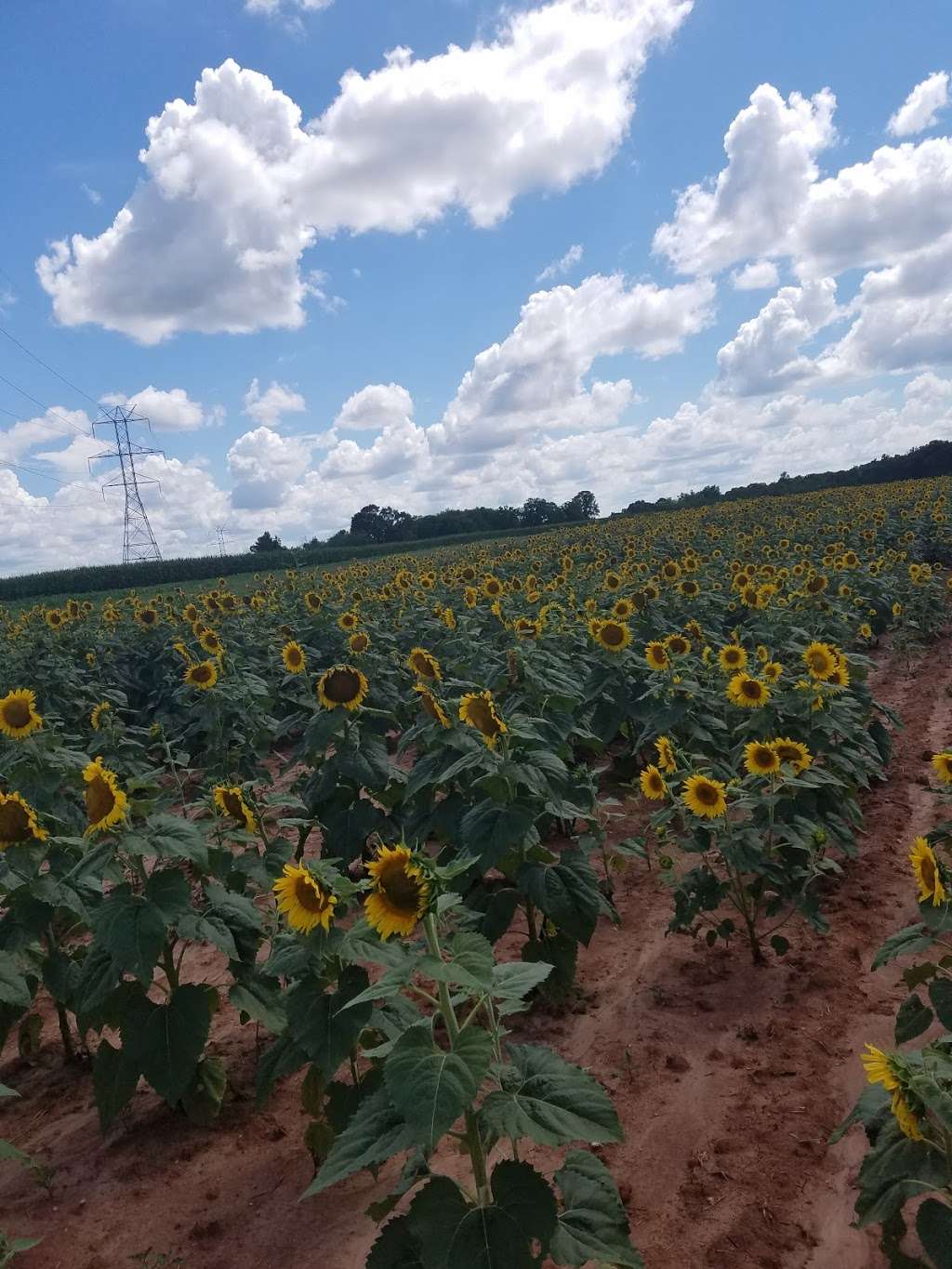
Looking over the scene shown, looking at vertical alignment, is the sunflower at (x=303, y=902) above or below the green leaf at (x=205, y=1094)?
above

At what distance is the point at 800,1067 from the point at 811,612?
5.95 meters

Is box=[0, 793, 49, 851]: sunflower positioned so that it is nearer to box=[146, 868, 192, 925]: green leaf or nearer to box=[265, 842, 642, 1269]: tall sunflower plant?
box=[146, 868, 192, 925]: green leaf

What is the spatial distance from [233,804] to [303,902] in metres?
1.11

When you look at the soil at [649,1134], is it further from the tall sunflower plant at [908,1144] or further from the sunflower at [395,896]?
the sunflower at [395,896]

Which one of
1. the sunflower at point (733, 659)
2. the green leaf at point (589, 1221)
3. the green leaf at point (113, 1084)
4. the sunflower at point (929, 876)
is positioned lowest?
the green leaf at point (113, 1084)

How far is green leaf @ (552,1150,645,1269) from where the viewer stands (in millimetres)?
1993

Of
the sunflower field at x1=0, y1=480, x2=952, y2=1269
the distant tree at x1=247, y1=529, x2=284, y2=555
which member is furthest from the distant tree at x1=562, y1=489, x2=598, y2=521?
the sunflower field at x1=0, y1=480, x2=952, y2=1269

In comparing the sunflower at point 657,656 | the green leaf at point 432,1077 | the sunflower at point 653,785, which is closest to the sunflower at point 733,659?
the sunflower at point 657,656

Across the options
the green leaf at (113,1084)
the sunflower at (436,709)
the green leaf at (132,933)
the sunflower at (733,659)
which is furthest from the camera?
the sunflower at (733,659)

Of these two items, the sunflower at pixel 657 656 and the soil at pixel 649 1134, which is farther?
the sunflower at pixel 657 656

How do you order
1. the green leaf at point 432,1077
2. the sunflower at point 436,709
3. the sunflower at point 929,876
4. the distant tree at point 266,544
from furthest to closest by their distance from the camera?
1. the distant tree at point 266,544
2. the sunflower at point 436,709
3. the sunflower at point 929,876
4. the green leaf at point 432,1077

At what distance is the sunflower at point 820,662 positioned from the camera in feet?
17.8

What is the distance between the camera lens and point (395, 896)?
6.99 ft

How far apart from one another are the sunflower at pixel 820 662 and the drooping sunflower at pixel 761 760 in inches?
46.1
